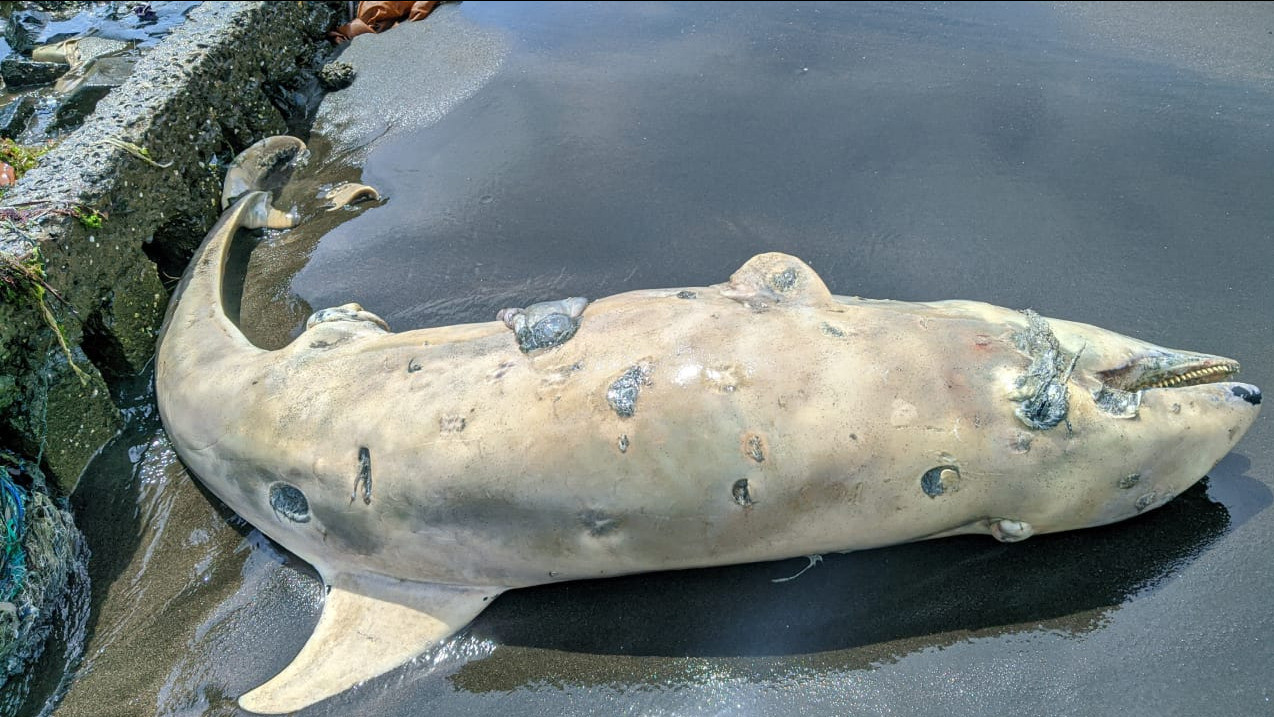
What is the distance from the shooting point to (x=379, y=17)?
6445 millimetres

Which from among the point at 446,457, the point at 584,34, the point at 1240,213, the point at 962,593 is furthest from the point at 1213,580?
the point at 584,34

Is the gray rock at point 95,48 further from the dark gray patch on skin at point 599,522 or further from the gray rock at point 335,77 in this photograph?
the dark gray patch on skin at point 599,522

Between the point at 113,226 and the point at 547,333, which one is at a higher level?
the point at 547,333

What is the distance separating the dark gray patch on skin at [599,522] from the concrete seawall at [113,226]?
8.47 feet

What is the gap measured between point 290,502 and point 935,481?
2.44m

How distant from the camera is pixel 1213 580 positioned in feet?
9.49

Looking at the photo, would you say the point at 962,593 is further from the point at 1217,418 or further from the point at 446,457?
the point at 446,457

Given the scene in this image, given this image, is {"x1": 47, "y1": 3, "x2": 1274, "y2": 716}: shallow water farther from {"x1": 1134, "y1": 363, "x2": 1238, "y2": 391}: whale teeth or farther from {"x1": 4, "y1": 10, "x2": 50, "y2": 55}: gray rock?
{"x1": 4, "y1": 10, "x2": 50, "y2": 55}: gray rock

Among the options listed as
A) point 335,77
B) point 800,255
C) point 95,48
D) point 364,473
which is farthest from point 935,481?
point 95,48

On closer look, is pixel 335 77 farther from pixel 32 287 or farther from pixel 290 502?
pixel 290 502

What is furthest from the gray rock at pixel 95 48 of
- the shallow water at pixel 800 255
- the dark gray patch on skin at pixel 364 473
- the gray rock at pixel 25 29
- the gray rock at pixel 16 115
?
the dark gray patch on skin at pixel 364 473

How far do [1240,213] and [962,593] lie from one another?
274cm

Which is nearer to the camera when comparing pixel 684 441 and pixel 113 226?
pixel 684 441

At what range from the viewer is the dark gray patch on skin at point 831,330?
2821mm
